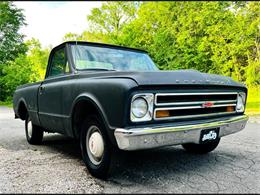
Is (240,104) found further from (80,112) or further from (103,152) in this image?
(80,112)

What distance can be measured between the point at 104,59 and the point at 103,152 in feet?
5.42

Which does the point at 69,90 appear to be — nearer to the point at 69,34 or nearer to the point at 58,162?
the point at 58,162

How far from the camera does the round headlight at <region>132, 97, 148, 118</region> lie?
2.86 metres

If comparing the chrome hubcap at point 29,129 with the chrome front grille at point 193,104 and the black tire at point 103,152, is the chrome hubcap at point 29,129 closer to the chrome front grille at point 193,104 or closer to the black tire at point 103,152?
the black tire at point 103,152

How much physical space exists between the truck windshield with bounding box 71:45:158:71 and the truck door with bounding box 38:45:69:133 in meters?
0.25

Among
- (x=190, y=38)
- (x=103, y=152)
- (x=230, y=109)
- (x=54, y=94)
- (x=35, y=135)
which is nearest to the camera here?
(x=103, y=152)

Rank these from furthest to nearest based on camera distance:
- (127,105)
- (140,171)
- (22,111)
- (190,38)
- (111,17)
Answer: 1. (111,17)
2. (190,38)
3. (22,111)
4. (140,171)
5. (127,105)

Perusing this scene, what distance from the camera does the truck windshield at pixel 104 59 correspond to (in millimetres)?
4195

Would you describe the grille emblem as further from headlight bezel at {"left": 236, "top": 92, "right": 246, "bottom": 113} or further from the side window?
the side window

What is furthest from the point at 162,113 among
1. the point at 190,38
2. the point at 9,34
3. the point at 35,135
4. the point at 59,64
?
the point at 9,34

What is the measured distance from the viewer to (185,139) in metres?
3.06

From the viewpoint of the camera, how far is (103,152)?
3.22m

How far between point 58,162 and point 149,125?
1.87 metres

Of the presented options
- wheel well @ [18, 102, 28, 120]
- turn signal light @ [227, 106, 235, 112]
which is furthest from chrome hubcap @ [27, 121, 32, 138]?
turn signal light @ [227, 106, 235, 112]
